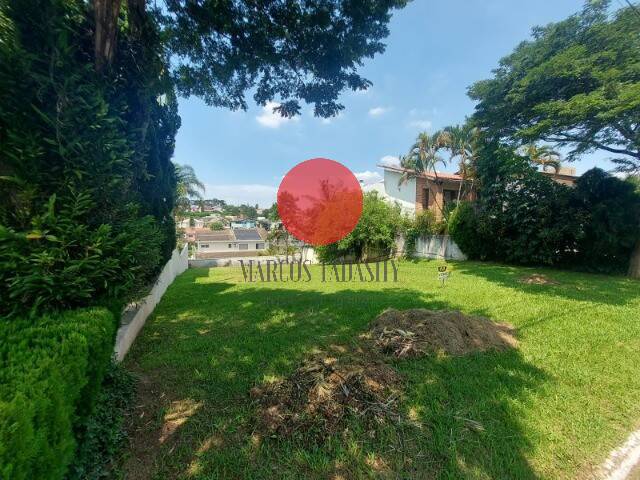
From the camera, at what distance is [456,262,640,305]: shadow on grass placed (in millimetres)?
6083

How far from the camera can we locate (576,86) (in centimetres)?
704

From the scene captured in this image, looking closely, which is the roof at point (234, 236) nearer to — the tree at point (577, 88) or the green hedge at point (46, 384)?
the tree at point (577, 88)

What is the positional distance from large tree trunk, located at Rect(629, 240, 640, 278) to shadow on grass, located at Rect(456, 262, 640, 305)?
523mm

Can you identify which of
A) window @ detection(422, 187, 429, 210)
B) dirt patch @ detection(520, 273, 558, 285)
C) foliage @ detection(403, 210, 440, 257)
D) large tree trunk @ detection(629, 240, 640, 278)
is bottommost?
dirt patch @ detection(520, 273, 558, 285)

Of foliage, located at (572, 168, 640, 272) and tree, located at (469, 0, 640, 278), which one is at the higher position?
tree, located at (469, 0, 640, 278)

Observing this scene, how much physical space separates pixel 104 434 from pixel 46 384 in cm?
111

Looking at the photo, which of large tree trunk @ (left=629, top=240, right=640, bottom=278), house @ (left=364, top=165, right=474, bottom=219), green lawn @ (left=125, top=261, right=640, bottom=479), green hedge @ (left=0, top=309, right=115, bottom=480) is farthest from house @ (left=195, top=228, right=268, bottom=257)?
green hedge @ (left=0, top=309, right=115, bottom=480)

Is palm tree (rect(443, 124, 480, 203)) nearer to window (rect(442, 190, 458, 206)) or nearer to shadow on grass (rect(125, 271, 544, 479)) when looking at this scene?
window (rect(442, 190, 458, 206))

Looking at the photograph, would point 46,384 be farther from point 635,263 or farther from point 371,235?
point 371,235

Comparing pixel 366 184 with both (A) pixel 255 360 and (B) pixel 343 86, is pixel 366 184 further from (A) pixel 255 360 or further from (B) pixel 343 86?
(A) pixel 255 360

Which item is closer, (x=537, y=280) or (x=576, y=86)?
(x=576, y=86)

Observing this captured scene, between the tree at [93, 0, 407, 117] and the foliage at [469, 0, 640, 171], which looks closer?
the tree at [93, 0, 407, 117]

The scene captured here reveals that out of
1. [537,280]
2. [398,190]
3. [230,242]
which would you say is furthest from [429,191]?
[230,242]

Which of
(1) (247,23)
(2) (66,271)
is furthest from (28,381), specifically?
(1) (247,23)
